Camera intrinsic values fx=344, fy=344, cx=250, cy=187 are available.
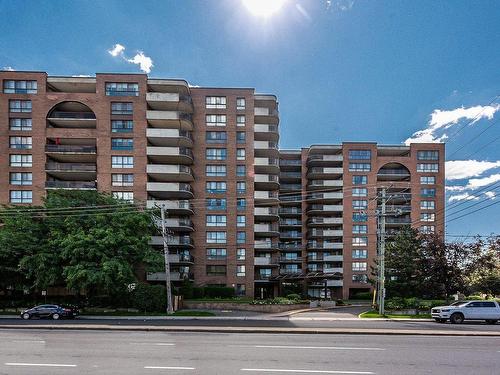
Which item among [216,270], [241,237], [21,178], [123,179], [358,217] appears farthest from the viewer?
[358,217]

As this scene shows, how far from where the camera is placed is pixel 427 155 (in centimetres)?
6475

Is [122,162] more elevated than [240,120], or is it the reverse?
[240,120]

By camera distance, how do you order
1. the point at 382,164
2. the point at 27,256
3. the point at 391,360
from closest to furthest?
the point at 391,360 → the point at 27,256 → the point at 382,164

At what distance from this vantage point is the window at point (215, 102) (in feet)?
161

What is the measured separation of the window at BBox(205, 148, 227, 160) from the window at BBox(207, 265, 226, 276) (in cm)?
1517

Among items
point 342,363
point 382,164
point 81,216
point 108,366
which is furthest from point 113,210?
point 382,164

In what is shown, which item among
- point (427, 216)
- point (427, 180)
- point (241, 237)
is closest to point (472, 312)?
point (241, 237)

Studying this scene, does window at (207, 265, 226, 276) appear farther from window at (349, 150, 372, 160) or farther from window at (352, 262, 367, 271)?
window at (349, 150, 372, 160)

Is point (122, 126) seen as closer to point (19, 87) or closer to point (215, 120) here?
point (215, 120)

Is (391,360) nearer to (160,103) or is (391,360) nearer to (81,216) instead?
(81,216)

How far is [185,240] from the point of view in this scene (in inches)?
1813

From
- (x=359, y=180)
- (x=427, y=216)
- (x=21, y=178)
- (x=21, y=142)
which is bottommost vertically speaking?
(x=427, y=216)

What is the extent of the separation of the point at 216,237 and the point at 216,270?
448 centimetres

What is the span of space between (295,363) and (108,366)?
5659mm
